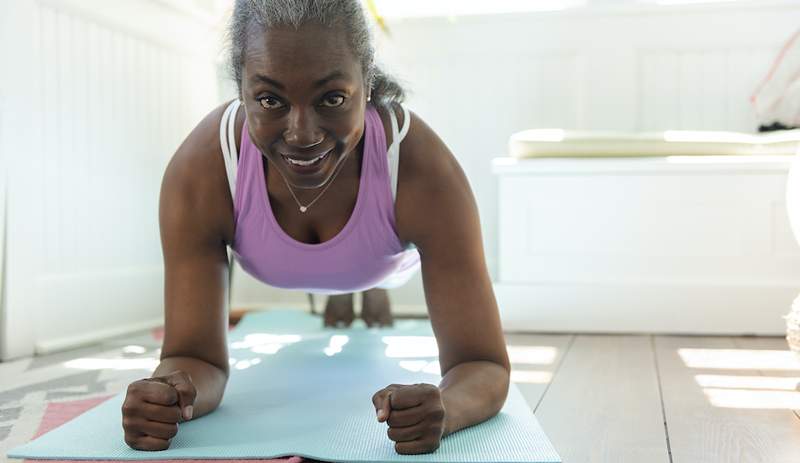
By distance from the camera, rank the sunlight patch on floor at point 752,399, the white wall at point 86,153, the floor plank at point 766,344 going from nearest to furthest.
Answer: the sunlight patch on floor at point 752,399
the floor plank at point 766,344
the white wall at point 86,153

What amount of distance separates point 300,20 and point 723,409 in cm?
88

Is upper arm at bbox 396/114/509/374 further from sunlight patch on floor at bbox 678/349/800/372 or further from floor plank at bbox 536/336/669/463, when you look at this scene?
sunlight patch on floor at bbox 678/349/800/372

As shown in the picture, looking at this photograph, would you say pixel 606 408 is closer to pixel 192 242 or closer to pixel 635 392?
pixel 635 392

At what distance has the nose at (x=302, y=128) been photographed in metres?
1.04

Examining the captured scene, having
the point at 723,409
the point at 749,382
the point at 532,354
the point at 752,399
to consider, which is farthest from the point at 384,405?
the point at 532,354

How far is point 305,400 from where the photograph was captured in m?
1.42

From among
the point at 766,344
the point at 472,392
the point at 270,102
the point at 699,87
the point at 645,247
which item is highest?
the point at 699,87

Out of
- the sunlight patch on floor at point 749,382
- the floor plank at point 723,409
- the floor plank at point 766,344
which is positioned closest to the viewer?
the floor plank at point 723,409

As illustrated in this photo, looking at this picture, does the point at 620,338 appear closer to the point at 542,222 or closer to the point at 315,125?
the point at 542,222

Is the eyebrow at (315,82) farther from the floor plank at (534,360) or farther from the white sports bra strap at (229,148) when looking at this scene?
the floor plank at (534,360)

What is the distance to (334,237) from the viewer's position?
130 cm

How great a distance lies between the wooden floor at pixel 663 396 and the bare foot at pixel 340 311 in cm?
47

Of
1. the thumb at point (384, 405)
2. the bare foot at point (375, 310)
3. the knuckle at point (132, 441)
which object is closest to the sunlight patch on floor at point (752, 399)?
the thumb at point (384, 405)

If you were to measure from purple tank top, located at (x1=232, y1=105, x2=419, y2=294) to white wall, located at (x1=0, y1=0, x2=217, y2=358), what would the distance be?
0.86m
